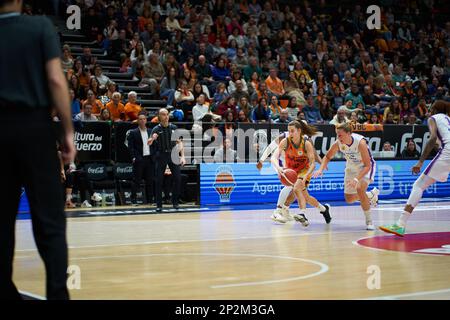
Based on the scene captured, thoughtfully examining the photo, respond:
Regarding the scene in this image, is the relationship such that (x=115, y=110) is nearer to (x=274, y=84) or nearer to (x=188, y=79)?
(x=188, y=79)

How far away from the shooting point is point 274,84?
1969 centimetres

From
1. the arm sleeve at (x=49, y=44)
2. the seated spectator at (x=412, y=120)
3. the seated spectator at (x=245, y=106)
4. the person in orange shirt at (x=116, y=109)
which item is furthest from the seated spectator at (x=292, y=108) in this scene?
the arm sleeve at (x=49, y=44)

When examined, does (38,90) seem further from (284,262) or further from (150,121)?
(150,121)

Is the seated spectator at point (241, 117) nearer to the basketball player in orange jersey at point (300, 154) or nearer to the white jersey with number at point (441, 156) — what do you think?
the basketball player in orange jersey at point (300, 154)

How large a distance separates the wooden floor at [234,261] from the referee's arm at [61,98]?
5.82ft

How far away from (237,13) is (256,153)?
783cm

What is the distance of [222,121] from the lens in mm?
16969

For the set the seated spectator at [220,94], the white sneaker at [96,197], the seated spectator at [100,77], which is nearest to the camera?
the white sneaker at [96,197]

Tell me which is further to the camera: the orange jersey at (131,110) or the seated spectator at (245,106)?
the seated spectator at (245,106)

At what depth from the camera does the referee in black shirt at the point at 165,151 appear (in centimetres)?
1479

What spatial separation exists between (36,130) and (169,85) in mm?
14480

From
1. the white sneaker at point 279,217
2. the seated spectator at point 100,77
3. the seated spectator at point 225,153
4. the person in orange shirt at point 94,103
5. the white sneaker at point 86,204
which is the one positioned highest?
the seated spectator at point 100,77

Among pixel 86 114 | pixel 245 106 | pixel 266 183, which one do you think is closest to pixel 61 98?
pixel 86 114

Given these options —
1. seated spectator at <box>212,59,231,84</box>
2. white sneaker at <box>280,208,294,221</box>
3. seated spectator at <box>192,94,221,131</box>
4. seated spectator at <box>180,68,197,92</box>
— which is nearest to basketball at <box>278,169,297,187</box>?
white sneaker at <box>280,208,294,221</box>
